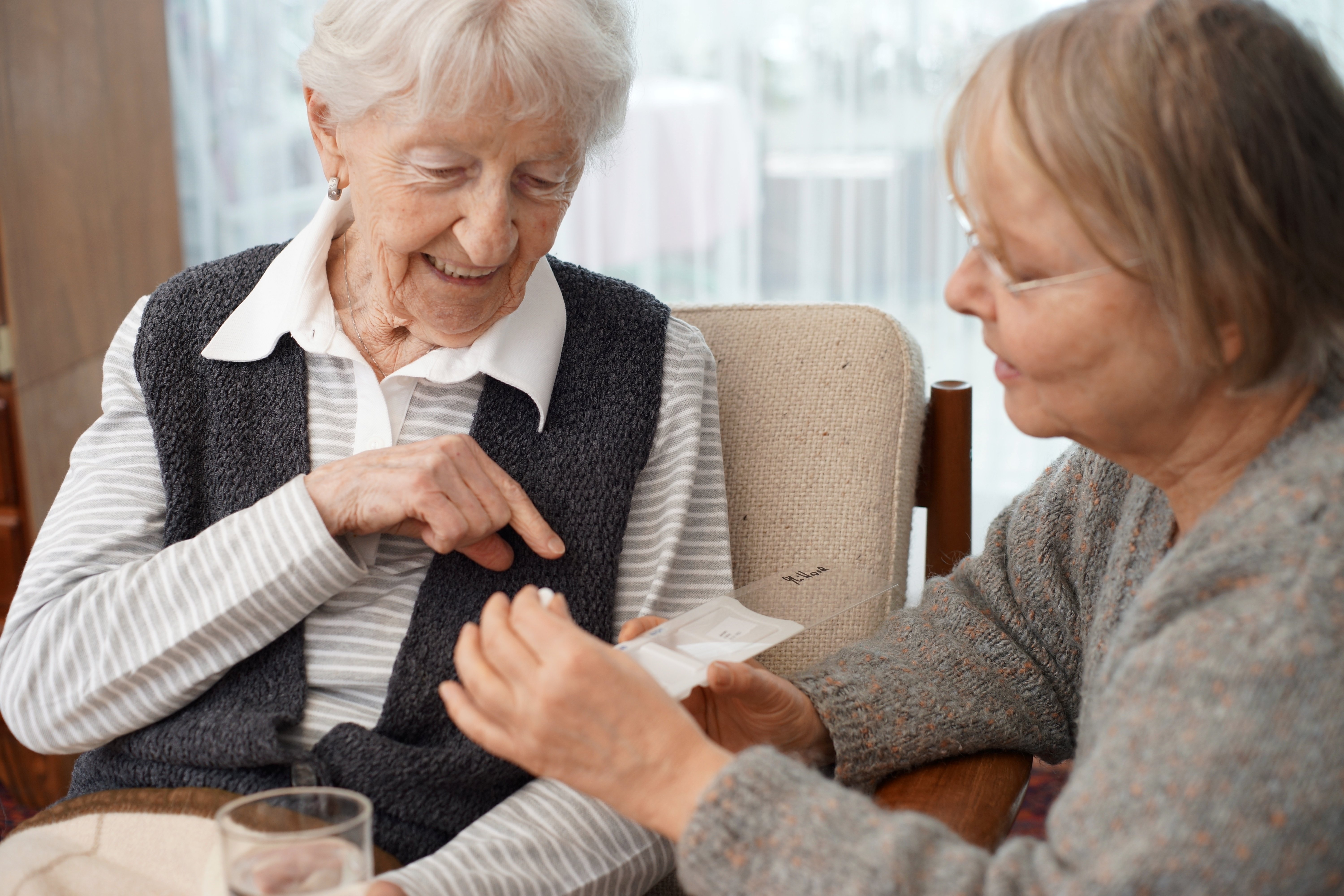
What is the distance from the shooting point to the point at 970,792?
1.06m

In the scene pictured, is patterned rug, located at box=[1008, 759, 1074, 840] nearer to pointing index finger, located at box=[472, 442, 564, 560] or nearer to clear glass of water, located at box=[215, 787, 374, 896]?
pointing index finger, located at box=[472, 442, 564, 560]

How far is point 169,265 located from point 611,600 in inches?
74.2

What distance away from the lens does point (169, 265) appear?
2633mm

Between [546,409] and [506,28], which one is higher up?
[506,28]

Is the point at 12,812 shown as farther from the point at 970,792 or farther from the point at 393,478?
the point at 970,792

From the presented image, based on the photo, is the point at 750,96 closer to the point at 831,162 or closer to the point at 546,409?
the point at 831,162

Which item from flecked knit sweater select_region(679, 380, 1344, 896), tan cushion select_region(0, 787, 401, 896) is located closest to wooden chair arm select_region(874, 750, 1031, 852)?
flecked knit sweater select_region(679, 380, 1344, 896)

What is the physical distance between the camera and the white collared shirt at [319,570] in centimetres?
108

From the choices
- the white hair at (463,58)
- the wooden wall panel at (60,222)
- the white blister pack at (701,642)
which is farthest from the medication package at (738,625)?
the wooden wall panel at (60,222)

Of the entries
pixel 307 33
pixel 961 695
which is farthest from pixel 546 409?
pixel 307 33

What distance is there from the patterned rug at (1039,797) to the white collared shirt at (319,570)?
1.33 metres

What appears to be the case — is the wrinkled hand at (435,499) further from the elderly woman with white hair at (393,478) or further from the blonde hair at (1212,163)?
the blonde hair at (1212,163)

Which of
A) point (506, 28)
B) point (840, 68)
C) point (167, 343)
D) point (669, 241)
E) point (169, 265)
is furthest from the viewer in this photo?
point (669, 241)

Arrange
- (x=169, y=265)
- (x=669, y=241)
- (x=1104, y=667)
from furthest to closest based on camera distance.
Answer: (x=669, y=241) → (x=169, y=265) → (x=1104, y=667)
